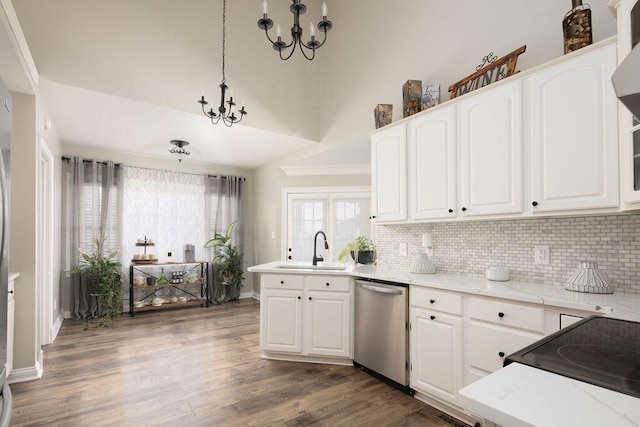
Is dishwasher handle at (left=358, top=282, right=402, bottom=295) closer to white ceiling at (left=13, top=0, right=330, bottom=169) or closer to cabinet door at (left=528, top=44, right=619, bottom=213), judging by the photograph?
cabinet door at (left=528, top=44, right=619, bottom=213)

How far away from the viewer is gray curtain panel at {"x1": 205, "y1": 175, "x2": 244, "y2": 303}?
19.8 ft

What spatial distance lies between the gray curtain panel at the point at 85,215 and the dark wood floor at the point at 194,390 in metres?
1.11

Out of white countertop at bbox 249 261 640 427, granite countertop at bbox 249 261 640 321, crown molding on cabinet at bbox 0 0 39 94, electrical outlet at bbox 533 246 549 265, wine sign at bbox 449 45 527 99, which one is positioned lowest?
granite countertop at bbox 249 261 640 321

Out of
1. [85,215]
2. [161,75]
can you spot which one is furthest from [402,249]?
[85,215]

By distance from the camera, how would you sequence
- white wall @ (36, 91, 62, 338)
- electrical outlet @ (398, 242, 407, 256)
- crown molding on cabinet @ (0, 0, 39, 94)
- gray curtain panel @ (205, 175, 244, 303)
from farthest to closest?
gray curtain panel @ (205, 175, 244, 303) → white wall @ (36, 91, 62, 338) → electrical outlet @ (398, 242, 407, 256) → crown molding on cabinet @ (0, 0, 39, 94)

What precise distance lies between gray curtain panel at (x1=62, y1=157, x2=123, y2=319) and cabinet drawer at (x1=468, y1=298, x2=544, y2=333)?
5064 millimetres

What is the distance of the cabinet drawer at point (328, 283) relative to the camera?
3125 mm

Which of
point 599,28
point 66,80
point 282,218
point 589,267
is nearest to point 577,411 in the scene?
point 589,267

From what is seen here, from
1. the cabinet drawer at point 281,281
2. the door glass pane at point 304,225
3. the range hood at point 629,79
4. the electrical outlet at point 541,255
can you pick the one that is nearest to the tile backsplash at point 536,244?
the electrical outlet at point 541,255

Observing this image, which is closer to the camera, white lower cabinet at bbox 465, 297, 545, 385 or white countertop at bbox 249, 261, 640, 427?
white countertop at bbox 249, 261, 640, 427

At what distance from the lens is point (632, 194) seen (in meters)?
1.61

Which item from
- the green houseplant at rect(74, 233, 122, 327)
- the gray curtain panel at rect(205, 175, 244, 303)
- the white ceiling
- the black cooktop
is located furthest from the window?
the black cooktop

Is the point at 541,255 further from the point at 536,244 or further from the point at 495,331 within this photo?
the point at 495,331

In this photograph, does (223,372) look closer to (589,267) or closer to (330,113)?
(589,267)
